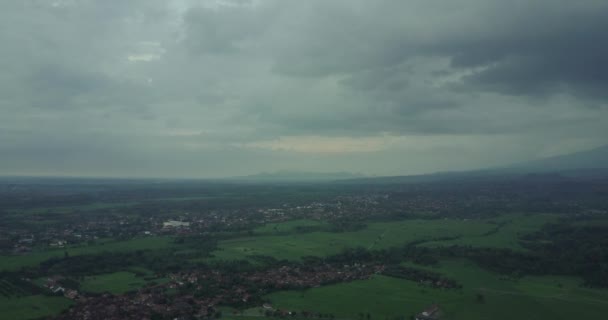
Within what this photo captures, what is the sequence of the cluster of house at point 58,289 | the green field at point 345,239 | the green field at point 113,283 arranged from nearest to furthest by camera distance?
the cluster of house at point 58,289
the green field at point 113,283
the green field at point 345,239

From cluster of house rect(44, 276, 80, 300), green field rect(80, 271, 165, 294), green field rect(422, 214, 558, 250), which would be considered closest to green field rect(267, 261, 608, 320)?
green field rect(80, 271, 165, 294)

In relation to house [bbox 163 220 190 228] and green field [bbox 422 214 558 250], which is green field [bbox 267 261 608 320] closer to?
green field [bbox 422 214 558 250]

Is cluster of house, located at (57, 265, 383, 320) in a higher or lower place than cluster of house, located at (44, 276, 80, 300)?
lower

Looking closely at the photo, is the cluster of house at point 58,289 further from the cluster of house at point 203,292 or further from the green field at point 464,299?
the green field at point 464,299

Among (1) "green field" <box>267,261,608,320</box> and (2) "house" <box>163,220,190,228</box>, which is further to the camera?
(2) "house" <box>163,220,190,228</box>

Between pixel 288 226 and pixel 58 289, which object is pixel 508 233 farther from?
pixel 58 289

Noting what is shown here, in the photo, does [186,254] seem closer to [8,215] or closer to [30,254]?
[30,254]

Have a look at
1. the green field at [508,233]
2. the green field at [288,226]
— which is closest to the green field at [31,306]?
the green field at [288,226]
